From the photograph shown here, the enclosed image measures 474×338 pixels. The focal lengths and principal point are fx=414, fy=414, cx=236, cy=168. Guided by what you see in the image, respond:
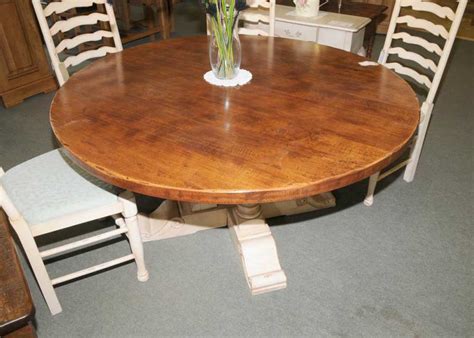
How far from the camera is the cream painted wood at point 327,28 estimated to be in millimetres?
2615

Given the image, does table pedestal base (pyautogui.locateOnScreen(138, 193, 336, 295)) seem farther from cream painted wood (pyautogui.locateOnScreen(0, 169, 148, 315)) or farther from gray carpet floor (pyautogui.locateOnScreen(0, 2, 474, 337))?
cream painted wood (pyautogui.locateOnScreen(0, 169, 148, 315))

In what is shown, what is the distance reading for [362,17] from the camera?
2.78 metres

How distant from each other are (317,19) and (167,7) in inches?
84.8

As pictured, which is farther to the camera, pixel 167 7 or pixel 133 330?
pixel 167 7

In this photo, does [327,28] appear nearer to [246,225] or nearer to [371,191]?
[371,191]

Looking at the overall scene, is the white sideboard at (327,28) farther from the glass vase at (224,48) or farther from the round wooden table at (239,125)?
the glass vase at (224,48)

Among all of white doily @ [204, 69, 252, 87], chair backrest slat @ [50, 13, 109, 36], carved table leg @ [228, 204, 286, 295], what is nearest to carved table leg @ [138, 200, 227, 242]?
carved table leg @ [228, 204, 286, 295]

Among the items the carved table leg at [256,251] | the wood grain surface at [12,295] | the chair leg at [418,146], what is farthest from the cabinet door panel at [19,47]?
the chair leg at [418,146]

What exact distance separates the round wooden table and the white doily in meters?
0.03

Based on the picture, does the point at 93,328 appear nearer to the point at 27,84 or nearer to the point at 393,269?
the point at 393,269

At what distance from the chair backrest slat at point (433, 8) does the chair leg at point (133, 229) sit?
160 cm

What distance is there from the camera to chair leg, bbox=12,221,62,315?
4.59 feet

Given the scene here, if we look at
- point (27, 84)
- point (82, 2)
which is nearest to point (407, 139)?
point (82, 2)

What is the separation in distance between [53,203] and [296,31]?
1.99m
